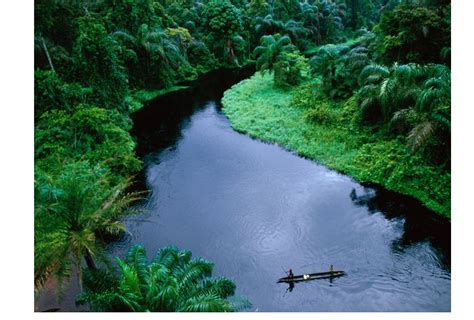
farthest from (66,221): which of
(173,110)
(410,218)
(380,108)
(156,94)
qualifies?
(156,94)

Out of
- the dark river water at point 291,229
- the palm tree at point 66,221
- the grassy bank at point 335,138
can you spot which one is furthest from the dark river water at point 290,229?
the palm tree at point 66,221

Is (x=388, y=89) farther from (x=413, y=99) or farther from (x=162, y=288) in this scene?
(x=162, y=288)

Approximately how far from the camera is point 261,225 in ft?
38.7

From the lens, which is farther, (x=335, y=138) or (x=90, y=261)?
(x=335, y=138)

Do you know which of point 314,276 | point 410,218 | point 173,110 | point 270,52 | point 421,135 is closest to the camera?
point 314,276

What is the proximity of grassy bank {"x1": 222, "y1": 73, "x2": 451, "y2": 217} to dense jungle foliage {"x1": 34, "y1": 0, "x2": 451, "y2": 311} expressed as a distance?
0.45 feet

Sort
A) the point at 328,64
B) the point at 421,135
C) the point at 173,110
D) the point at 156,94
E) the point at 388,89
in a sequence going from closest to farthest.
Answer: the point at 421,135, the point at 388,89, the point at 328,64, the point at 173,110, the point at 156,94

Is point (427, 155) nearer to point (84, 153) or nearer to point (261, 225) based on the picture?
point (261, 225)

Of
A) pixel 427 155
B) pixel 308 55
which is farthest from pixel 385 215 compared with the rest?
pixel 308 55

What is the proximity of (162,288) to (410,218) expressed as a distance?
25.4 ft

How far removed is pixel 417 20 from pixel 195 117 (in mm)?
10930

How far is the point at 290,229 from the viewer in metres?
11.6

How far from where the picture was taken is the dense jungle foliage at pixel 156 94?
25.7 feet
